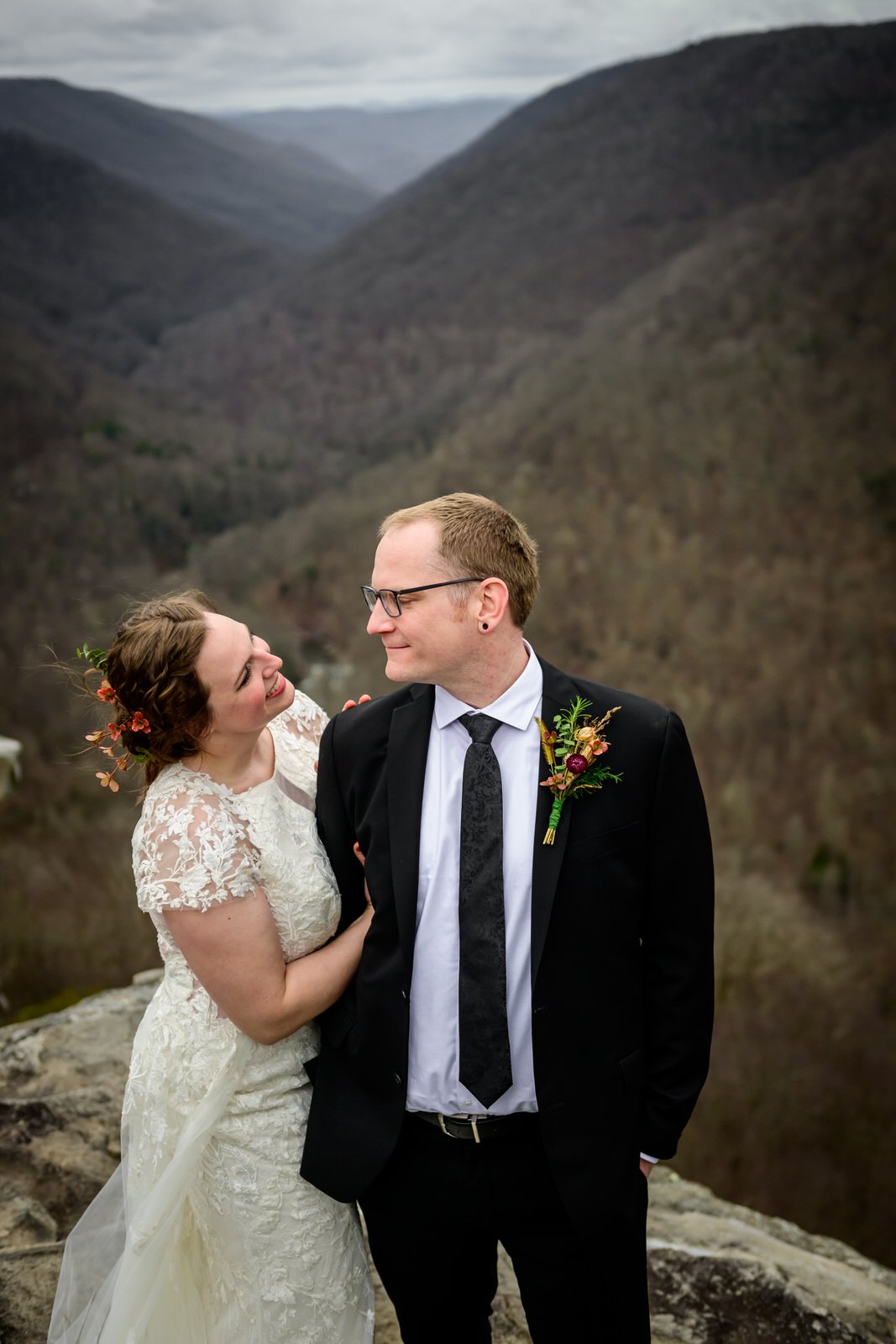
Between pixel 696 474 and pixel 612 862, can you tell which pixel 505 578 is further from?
pixel 696 474

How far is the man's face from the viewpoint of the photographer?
2.19 meters

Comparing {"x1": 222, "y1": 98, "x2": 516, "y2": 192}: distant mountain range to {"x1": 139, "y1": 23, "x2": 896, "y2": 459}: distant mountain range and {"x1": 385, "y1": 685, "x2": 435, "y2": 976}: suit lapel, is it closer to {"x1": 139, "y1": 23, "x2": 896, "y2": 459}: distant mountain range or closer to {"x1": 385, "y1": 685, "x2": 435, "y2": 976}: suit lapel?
{"x1": 139, "y1": 23, "x2": 896, "y2": 459}: distant mountain range

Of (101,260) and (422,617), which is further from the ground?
(101,260)

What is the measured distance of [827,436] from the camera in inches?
592

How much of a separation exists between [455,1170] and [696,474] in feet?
47.1

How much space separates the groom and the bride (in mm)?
135

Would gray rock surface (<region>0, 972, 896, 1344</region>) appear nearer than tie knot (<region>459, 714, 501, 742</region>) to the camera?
No

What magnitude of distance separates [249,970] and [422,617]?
85 cm

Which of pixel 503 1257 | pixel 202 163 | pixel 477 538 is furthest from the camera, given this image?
pixel 202 163

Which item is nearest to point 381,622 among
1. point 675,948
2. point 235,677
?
point 235,677

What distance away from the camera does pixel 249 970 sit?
214 cm

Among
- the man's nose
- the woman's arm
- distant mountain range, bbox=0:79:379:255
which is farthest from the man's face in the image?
distant mountain range, bbox=0:79:379:255

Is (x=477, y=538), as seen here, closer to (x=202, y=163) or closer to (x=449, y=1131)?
(x=449, y=1131)

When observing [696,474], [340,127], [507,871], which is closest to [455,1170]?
[507,871]
